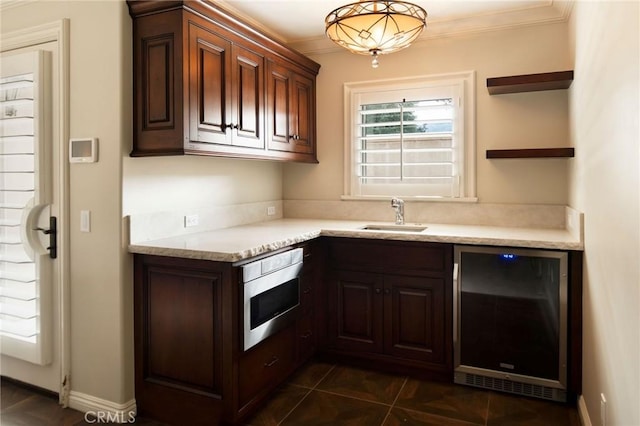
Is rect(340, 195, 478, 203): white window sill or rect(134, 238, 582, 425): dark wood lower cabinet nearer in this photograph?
rect(134, 238, 582, 425): dark wood lower cabinet

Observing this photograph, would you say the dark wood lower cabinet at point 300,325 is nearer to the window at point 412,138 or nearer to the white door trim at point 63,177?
the white door trim at point 63,177

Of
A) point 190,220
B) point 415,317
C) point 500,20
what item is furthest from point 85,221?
point 500,20

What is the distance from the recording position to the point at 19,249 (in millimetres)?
2686

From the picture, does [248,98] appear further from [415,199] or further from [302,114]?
[415,199]

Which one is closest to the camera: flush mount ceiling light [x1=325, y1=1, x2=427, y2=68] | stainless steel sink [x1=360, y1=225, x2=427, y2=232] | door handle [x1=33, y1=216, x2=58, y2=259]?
flush mount ceiling light [x1=325, y1=1, x2=427, y2=68]

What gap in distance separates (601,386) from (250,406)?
1688mm

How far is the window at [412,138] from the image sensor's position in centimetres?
343

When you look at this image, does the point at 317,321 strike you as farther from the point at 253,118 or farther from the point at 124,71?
the point at 124,71

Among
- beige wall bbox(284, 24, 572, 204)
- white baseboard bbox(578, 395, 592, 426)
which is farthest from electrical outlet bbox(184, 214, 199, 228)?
white baseboard bbox(578, 395, 592, 426)

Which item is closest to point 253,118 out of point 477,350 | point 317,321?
point 317,321

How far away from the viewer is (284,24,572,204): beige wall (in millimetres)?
3156

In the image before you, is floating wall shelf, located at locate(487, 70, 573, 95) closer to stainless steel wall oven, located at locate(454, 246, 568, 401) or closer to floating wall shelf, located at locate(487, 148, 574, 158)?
floating wall shelf, located at locate(487, 148, 574, 158)

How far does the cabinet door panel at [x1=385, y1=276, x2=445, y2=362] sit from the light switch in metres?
1.86

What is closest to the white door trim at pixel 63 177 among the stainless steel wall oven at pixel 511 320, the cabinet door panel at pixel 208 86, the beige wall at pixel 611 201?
the cabinet door panel at pixel 208 86
